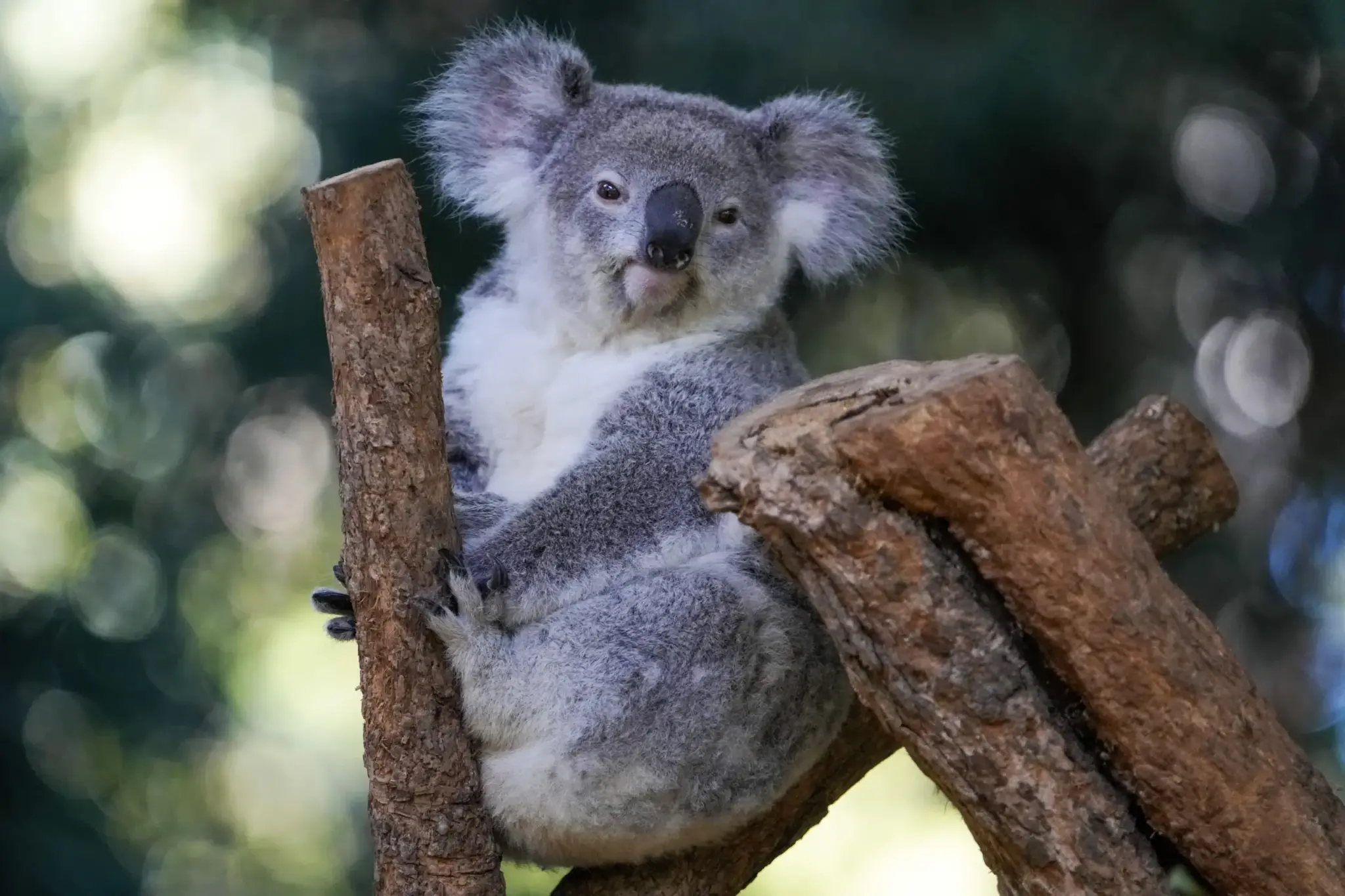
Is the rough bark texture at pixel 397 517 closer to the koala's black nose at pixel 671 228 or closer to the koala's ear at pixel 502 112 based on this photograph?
the koala's black nose at pixel 671 228

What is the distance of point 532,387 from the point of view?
9.15ft

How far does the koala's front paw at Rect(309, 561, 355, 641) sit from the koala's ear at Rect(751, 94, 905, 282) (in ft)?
4.13

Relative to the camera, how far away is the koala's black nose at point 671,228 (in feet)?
8.52

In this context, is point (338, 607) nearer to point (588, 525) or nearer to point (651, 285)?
point (588, 525)

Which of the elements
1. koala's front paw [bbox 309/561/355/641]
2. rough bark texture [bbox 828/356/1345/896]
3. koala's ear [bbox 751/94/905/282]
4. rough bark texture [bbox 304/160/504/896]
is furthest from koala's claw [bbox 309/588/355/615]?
koala's ear [bbox 751/94/905/282]

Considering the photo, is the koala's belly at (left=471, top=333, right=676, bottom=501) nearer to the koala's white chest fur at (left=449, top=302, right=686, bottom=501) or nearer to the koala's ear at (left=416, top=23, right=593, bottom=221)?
the koala's white chest fur at (left=449, top=302, right=686, bottom=501)

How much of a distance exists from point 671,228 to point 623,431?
402 mm

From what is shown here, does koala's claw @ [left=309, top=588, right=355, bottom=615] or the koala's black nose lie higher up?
the koala's black nose

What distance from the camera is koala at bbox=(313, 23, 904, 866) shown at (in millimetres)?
2277

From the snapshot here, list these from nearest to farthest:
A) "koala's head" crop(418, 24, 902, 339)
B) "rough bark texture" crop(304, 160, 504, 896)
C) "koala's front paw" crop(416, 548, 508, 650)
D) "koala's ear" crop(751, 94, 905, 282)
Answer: "rough bark texture" crop(304, 160, 504, 896), "koala's front paw" crop(416, 548, 508, 650), "koala's head" crop(418, 24, 902, 339), "koala's ear" crop(751, 94, 905, 282)

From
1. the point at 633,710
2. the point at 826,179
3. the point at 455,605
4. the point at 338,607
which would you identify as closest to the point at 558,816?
the point at 633,710

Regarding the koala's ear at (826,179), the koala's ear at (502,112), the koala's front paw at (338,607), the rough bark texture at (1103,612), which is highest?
the koala's ear at (502,112)

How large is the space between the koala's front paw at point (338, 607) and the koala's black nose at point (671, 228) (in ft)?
2.73

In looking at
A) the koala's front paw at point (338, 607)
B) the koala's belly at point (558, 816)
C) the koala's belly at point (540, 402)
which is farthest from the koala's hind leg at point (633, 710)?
the koala's belly at point (540, 402)
